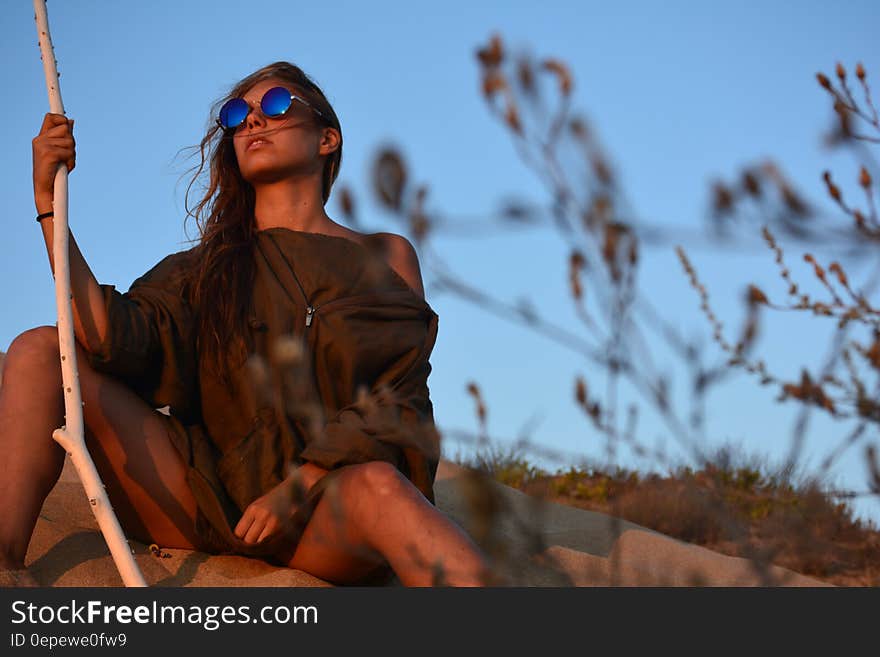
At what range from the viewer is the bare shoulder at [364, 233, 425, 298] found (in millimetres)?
3531

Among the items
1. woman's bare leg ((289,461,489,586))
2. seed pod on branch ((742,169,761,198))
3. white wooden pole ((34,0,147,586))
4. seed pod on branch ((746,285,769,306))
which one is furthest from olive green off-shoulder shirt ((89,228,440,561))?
seed pod on branch ((742,169,761,198))

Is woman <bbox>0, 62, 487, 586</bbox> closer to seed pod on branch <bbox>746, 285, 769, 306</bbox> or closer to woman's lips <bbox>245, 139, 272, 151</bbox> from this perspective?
woman's lips <bbox>245, 139, 272, 151</bbox>

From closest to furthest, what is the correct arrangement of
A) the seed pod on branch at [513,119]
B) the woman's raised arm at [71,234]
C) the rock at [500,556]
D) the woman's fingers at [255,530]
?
the seed pod on branch at [513,119]
the rock at [500,556]
the woman's raised arm at [71,234]
the woman's fingers at [255,530]

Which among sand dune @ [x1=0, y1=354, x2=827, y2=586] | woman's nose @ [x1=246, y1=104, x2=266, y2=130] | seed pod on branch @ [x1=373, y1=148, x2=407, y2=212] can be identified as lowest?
sand dune @ [x1=0, y1=354, x2=827, y2=586]

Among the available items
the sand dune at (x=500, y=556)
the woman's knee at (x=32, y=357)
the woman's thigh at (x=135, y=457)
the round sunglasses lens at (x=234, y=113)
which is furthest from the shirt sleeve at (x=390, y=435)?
the round sunglasses lens at (x=234, y=113)

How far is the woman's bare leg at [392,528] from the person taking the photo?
98.2 inches

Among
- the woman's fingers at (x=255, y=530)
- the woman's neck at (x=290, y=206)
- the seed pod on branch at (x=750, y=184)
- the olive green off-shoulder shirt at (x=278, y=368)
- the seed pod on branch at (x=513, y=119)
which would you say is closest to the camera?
the seed pod on branch at (x=513, y=119)

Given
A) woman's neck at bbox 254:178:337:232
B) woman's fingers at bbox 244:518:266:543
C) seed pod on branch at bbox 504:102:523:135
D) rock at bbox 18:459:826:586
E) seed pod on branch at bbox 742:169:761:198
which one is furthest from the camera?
woman's neck at bbox 254:178:337:232

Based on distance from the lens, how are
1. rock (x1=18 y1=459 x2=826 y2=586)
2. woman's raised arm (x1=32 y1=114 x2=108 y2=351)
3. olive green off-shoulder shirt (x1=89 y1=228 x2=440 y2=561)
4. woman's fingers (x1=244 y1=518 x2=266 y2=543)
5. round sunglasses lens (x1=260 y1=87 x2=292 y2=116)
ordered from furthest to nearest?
round sunglasses lens (x1=260 y1=87 x2=292 y2=116)
olive green off-shoulder shirt (x1=89 y1=228 x2=440 y2=561)
woman's fingers (x1=244 y1=518 x2=266 y2=543)
woman's raised arm (x1=32 y1=114 x2=108 y2=351)
rock (x1=18 y1=459 x2=826 y2=586)

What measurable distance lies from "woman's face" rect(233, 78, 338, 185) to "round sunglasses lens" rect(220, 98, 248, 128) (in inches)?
1.5

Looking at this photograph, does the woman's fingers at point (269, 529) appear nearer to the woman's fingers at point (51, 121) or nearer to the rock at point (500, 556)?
the rock at point (500, 556)
